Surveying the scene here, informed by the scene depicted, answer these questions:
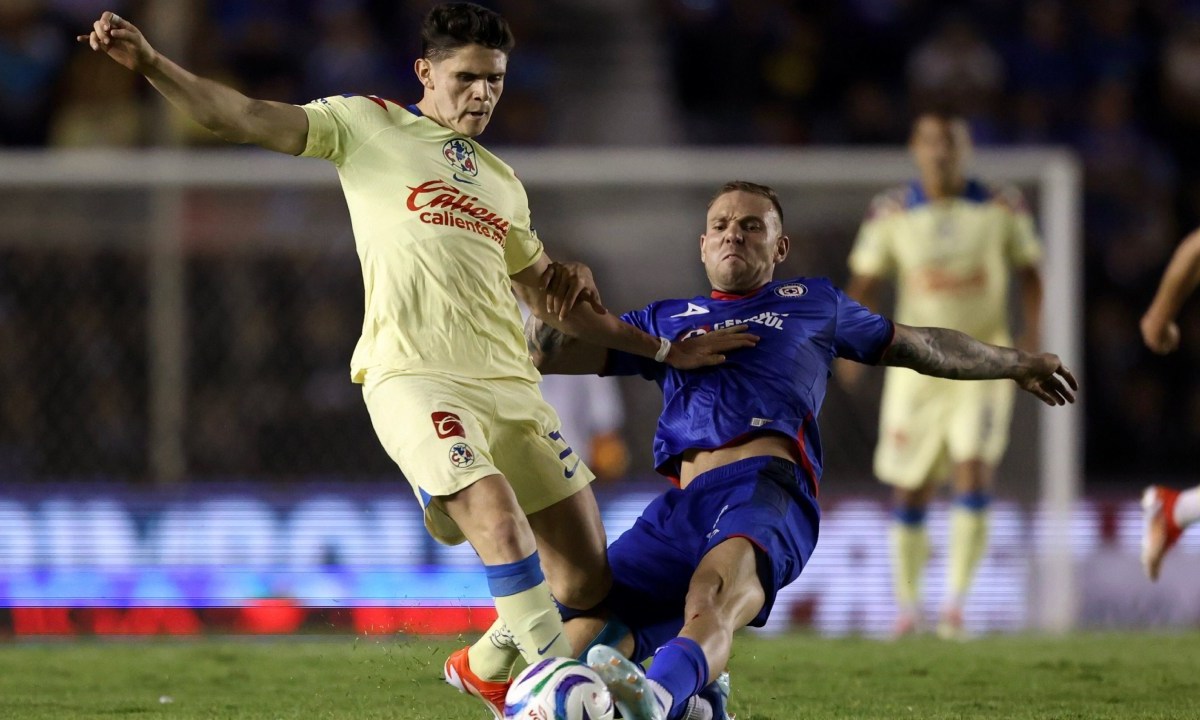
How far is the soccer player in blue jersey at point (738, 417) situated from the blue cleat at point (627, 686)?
394mm

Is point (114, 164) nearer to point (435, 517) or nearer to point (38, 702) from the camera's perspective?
point (38, 702)

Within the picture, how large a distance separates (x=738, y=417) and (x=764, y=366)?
20 cm

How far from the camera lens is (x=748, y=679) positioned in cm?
686

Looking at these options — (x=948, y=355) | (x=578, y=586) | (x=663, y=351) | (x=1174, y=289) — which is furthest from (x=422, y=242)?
(x=1174, y=289)

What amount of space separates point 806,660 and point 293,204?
16.5 ft

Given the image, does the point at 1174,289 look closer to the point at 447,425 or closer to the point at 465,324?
the point at 465,324

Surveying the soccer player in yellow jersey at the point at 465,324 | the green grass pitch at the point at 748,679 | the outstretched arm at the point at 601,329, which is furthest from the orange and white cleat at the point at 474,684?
the outstretched arm at the point at 601,329

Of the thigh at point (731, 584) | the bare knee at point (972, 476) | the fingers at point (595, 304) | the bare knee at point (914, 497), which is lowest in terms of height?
the bare knee at point (914, 497)

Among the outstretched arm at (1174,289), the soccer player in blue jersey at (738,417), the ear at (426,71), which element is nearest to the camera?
the soccer player in blue jersey at (738,417)

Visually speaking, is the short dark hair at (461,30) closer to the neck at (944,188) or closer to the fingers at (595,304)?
the fingers at (595,304)

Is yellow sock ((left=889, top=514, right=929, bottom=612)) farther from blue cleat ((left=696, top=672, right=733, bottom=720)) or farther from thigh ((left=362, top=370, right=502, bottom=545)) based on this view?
thigh ((left=362, top=370, right=502, bottom=545))

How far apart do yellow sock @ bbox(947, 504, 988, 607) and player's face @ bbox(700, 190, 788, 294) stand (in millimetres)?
4072

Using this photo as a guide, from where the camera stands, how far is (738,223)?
546 cm

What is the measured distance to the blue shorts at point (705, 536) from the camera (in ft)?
16.0
